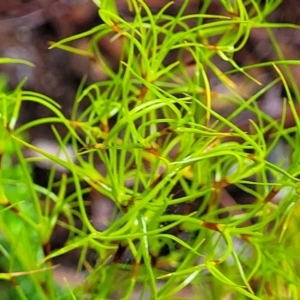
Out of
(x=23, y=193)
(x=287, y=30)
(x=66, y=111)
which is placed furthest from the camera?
(x=287, y=30)

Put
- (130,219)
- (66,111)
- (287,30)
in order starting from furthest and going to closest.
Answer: (287,30) → (66,111) → (130,219)

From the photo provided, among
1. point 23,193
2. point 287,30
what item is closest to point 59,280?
point 23,193

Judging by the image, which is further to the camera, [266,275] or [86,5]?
[86,5]

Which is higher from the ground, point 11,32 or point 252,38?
point 11,32

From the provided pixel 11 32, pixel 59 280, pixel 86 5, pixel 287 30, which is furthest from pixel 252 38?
pixel 59 280

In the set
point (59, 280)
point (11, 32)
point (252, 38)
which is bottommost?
point (59, 280)

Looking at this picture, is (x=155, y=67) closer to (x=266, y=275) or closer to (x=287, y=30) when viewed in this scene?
(x=266, y=275)

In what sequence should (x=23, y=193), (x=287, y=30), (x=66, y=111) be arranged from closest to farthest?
1. (x=23, y=193)
2. (x=66, y=111)
3. (x=287, y=30)

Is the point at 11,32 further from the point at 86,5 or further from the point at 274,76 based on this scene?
the point at 274,76

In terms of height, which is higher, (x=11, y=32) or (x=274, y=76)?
(x=11, y=32)
